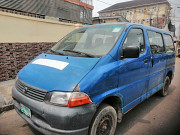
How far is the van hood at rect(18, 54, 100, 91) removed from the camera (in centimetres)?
175

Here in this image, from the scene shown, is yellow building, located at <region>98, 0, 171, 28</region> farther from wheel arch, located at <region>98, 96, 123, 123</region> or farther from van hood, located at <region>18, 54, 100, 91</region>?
van hood, located at <region>18, 54, 100, 91</region>

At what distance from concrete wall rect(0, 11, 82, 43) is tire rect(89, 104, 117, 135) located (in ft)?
16.3

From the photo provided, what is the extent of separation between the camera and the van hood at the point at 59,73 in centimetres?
175

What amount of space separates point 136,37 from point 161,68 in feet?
4.70

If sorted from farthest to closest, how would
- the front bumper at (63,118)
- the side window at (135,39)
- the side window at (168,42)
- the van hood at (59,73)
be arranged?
the side window at (168,42) < the side window at (135,39) < the van hood at (59,73) < the front bumper at (63,118)

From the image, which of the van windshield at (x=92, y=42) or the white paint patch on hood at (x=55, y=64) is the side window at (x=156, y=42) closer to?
the van windshield at (x=92, y=42)

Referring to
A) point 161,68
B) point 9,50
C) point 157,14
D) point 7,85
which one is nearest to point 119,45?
point 161,68

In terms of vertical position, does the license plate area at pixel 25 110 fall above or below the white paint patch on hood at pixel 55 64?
below

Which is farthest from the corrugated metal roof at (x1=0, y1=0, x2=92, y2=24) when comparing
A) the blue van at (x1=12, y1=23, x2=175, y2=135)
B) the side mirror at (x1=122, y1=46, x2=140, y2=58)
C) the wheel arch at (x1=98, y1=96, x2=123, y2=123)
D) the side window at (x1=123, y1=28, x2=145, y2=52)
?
the wheel arch at (x1=98, y1=96, x2=123, y2=123)

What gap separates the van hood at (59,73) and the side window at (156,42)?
6.37 feet

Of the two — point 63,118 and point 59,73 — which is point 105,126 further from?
point 59,73

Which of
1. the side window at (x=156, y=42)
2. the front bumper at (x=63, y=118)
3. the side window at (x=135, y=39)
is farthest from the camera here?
the side window at (x=156, y=42)

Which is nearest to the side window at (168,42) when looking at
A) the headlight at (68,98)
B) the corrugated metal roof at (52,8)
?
the headlight at (68,98)

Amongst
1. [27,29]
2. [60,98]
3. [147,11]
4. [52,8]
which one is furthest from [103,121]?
[147,11]
